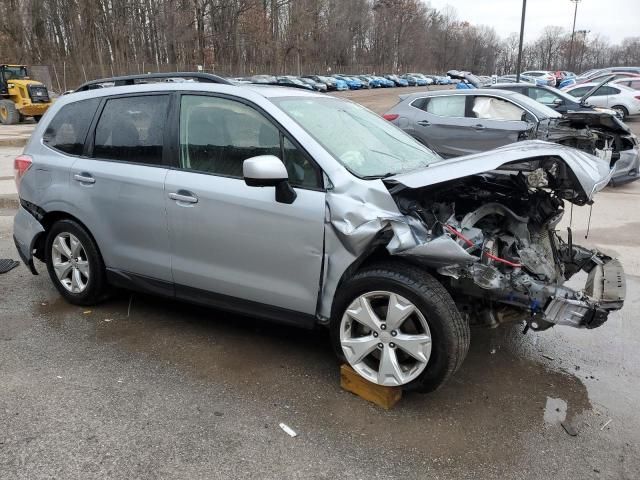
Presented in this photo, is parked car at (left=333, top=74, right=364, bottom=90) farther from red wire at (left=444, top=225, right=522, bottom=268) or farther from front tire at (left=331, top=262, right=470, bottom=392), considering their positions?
front tire at (left=331, top=262, right=470, bottom=392)

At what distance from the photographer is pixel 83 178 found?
13.4 ft

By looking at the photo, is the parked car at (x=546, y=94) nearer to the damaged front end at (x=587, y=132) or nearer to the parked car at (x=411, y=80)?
the damaged front end at (x=587, y=132)

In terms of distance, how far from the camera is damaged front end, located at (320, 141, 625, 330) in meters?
2.93

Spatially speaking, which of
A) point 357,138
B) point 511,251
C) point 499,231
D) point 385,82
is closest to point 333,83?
point 385,82

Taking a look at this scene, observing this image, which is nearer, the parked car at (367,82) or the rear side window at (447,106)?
the rear side window at (447,106)

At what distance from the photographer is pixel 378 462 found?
2635 millimetres

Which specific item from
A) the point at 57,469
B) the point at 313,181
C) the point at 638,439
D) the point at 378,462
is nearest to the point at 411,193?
the point at 313,181

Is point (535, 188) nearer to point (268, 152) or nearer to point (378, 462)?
point (268, 152)

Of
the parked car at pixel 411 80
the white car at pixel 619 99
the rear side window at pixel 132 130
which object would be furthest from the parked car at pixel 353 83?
the rear side window at pixel 132 130

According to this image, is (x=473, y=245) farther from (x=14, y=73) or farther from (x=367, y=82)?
(x=367, y=82)

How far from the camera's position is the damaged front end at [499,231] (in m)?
2.93

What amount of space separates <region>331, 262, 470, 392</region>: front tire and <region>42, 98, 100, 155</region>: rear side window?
8.29 ft

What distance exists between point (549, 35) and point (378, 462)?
121321 millimetres

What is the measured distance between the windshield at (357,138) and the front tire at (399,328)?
0.67 meters
